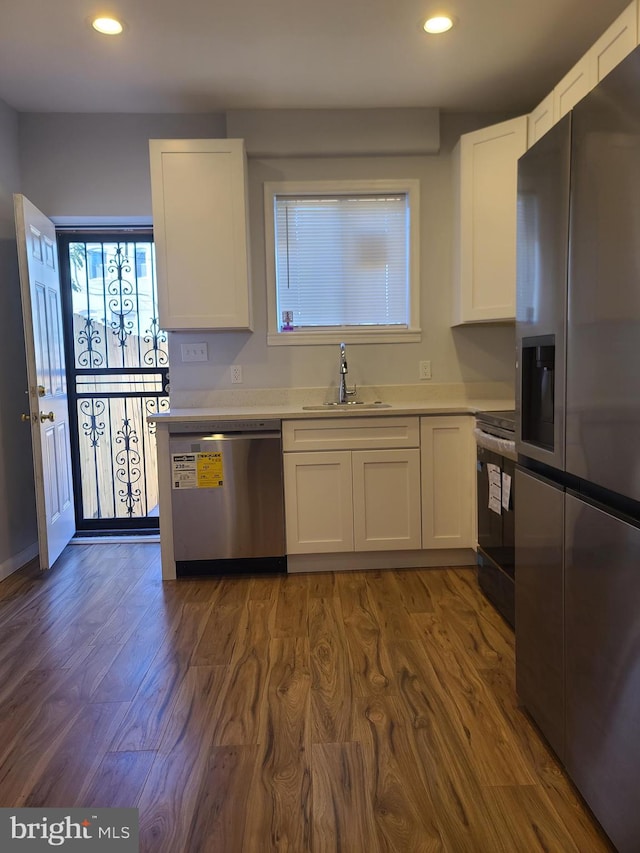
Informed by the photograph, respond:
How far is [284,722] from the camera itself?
1.71m

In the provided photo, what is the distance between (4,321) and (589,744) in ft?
11.2

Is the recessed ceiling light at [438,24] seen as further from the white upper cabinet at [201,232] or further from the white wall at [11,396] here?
the white wall at [11,396]

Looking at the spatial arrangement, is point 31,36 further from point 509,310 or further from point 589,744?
point 589,744

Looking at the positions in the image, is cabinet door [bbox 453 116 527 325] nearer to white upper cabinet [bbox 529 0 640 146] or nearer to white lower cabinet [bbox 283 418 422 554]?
white upper cabinet [bbox 529 0 640 146]

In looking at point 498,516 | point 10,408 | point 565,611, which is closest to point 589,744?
point 565,611

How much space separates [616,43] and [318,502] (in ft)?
7.85

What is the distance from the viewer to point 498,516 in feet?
7.77

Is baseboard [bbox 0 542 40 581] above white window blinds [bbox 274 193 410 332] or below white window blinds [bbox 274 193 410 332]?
below

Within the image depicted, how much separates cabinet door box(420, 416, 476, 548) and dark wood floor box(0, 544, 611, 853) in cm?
32

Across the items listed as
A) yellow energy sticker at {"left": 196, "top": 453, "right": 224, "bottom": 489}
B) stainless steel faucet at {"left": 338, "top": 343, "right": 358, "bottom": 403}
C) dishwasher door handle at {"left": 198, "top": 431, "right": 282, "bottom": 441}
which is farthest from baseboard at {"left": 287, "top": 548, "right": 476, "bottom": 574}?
stainless steel faucet at {"left": 338, "top": 343, "right": 358, "bottom": 403}

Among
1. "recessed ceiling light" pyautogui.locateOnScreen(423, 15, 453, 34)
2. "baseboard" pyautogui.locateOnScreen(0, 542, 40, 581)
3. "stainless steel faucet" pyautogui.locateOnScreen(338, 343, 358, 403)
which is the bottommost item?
"baseboard" pyautogui.locateOnScreen(0, 542, 40, 581)

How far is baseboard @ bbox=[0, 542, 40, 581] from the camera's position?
302 cm

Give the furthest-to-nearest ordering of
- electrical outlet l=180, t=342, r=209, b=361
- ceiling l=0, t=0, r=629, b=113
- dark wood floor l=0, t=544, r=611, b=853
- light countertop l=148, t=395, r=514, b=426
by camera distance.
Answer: electrical outlet l=180, t=342, r=209, b=361 < light countertop l=148, t=395, r=514, b=426 < ceiling l=0, t=0, r=629, b=113 < dark wood floor l=0, t=544, r=611, b=853

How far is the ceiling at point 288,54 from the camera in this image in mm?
2309
